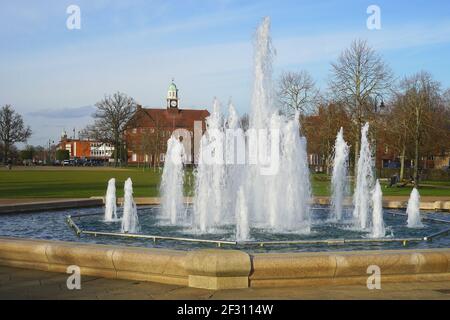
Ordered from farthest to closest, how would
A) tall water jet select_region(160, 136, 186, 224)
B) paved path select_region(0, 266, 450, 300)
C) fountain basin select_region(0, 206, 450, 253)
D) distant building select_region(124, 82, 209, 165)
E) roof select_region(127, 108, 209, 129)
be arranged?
roof select_region(127, 108, 209, 129), distant building select_region(124, 82, 209, 165), tall water jet select_region(160, 136, 186, 224), fountain basin select_region(0, 206, 450, 253), paved path select_region(0, 266, 450, 300)

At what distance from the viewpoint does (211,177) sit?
61.5ft

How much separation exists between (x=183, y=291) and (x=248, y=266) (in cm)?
98

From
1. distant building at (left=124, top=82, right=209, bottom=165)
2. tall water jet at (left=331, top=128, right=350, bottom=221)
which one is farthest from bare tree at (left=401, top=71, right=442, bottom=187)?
distant building at (left=124, top=82, right=209, bottom=165)

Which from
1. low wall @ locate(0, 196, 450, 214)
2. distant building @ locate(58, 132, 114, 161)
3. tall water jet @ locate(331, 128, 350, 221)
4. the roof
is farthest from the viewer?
distant building @ locate(58, 132, 114, 161)

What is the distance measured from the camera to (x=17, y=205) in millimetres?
19578

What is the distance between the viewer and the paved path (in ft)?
24.9

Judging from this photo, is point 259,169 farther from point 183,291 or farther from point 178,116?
point 178,116

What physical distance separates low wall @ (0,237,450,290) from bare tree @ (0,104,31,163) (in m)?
103

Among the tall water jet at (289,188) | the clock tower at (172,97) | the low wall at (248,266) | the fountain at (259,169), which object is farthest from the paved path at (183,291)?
the clock tower at (172,97)

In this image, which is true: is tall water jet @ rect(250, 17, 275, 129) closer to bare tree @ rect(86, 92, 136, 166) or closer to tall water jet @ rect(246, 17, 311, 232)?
tall water jet @ rect(246, 17, 311, 232)

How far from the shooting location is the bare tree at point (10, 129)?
10419 cm

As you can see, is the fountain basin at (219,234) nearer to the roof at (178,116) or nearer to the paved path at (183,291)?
the paved path at (183,291)

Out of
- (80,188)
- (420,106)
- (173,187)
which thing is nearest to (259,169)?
(173,187)
